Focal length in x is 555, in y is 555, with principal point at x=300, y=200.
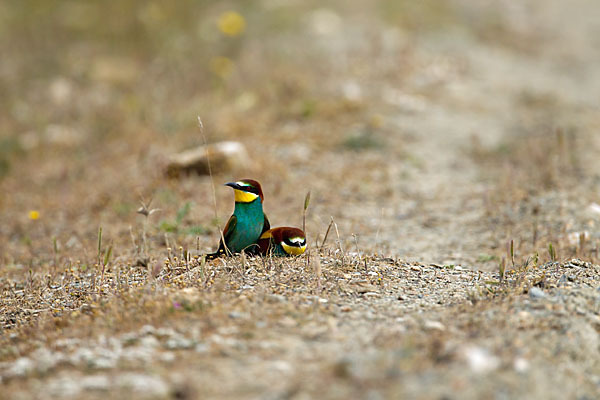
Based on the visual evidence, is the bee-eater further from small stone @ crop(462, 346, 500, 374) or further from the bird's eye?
small stone @ crop(462, 346, 500, 374)

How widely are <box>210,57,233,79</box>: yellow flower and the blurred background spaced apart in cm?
4

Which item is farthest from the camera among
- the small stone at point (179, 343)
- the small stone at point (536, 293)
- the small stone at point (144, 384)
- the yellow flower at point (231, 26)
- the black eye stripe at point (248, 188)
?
the yellow flower at point (231, 26)

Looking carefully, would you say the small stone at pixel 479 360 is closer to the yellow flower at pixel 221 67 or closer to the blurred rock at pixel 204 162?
the blurred rock at pixel 204 162

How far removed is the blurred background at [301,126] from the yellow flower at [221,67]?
37 mm

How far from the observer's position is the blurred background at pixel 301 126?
5129 millimetres

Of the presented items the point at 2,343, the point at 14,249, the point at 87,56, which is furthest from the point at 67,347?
the point at 87,56

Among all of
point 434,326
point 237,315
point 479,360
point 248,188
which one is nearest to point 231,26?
point 248,188

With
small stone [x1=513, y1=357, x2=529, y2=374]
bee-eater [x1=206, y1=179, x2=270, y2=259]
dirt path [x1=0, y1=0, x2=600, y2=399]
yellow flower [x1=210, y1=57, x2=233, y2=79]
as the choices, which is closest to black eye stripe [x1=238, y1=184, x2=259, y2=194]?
bee-eater [x1=206, y1=179, x2=270, y2=259]

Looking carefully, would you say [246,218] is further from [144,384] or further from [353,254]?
[144,384]

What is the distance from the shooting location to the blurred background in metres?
5.13

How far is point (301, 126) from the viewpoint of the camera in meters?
7.62

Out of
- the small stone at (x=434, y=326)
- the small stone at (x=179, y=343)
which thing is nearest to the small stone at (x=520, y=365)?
the small stone at (x=434, y=326)

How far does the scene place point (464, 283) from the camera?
340 centimetres

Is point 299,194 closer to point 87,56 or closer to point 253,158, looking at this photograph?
point 253,158
